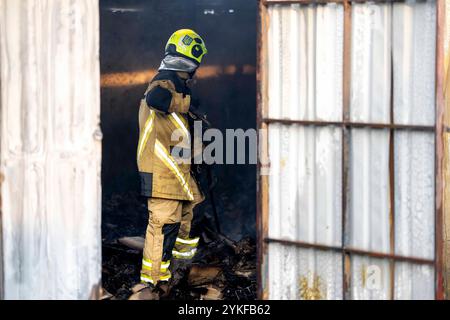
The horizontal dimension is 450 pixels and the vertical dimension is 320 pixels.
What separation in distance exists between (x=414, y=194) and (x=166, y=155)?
2721mm

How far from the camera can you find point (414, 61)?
188 inches

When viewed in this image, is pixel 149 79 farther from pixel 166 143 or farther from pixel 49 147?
pixel 49 147

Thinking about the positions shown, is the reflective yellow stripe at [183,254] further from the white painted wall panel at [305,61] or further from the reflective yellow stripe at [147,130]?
the white painted wall panel at [305,61]

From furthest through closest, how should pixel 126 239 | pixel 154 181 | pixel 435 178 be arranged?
pixel 126 239 < pixel 154 181 < pixel 435 178

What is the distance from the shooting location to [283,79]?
17.0 ft

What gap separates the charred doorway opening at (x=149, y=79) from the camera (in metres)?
8.87

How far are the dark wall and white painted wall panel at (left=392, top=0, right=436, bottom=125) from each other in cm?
446

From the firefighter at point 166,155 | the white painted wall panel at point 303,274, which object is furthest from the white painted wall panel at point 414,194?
the firefighter at point 166,155

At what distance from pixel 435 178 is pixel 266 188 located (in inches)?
44.2

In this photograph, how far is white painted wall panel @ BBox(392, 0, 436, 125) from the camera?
4703 mm

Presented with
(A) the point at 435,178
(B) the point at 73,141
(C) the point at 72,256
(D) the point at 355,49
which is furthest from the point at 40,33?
(A) the point at 435,178

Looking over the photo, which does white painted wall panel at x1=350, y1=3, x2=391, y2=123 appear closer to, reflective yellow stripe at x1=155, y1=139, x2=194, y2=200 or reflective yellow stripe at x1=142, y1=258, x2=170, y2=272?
reflective yellow stripe at x1=155, y1=139, x2=194, y2=200
